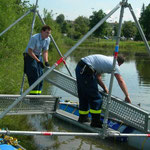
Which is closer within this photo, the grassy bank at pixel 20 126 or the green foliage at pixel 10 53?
the grassy bank at pixel 20 126

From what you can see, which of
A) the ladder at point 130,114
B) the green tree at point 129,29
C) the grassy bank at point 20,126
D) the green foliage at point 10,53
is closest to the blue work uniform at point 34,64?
the grassy bank at point 20,126

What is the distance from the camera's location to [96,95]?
Result: 632 cm

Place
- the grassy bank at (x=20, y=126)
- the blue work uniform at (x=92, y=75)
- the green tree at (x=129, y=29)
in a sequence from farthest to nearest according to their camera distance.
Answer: the green tree at (x=129, y=29), the grassy bank at (x=20, y=126), the blue work uniform at (x=92, y=75)

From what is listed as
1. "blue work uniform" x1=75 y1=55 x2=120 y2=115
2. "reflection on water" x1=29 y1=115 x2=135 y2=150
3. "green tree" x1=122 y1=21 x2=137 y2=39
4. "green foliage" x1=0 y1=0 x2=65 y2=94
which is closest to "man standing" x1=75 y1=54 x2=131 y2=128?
"blue work uniform" x1=75 y1=55 x2=120 y2=115

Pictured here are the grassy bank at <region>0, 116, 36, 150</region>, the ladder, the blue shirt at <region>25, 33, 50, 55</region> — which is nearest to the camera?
the ladder

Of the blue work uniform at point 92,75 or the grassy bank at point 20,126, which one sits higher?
the blue work uniform at point 92,75

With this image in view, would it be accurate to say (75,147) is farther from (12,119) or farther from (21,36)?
(21,36)

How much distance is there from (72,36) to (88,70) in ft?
297

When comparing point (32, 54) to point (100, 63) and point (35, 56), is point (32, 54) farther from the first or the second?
point (100, 63)

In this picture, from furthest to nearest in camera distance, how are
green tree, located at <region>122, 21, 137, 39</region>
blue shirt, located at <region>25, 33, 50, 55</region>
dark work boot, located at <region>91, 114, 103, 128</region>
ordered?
green tree, located at <region>122, 21, 137, 39</region> → blue shirt, located at <region>25, 33, 50, 55</region> → dark work boot, located at <region>91, 114, 103, 128</region>

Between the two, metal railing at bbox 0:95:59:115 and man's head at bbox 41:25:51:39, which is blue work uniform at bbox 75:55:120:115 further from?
man's head at bbox 41:25:51:39

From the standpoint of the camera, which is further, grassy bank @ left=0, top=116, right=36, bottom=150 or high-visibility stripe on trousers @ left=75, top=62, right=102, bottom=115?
grassy bank @ left=0, top=116, right=36, bottom=150

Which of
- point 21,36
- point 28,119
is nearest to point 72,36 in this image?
point 21,36

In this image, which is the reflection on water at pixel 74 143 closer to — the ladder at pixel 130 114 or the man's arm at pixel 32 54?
the ladder at pixel 130 114
